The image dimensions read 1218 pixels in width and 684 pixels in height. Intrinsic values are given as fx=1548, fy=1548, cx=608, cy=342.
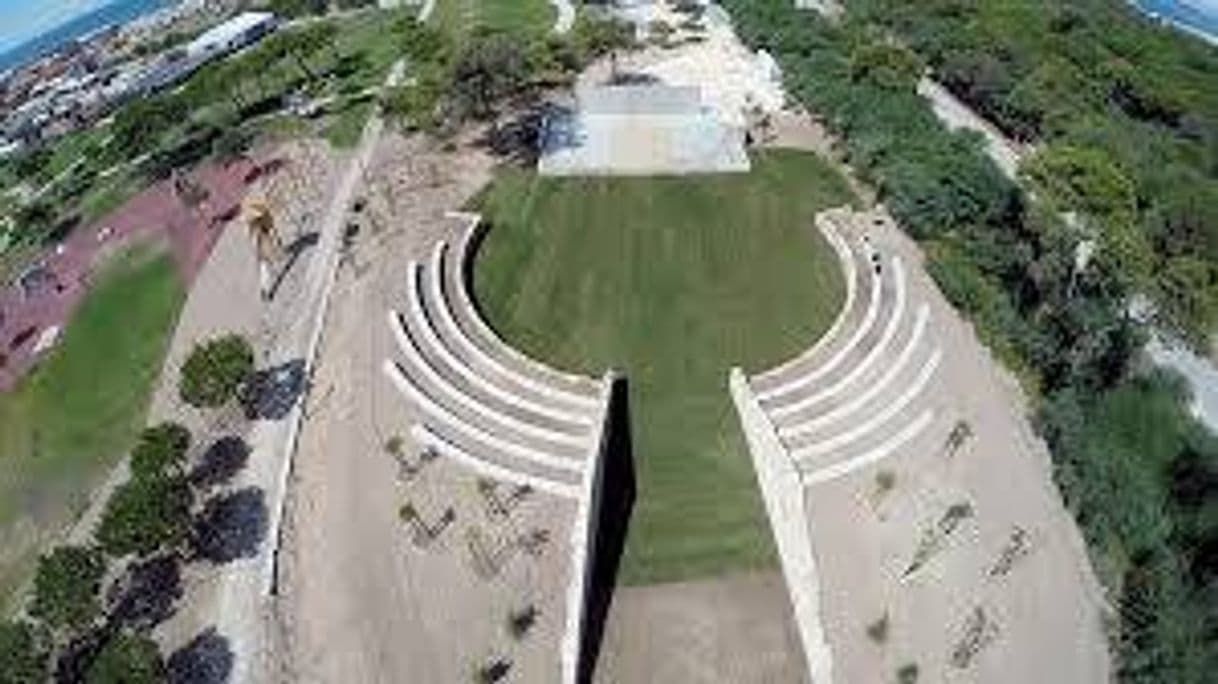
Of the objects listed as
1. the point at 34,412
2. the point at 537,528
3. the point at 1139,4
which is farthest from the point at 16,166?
the point at 1139,4

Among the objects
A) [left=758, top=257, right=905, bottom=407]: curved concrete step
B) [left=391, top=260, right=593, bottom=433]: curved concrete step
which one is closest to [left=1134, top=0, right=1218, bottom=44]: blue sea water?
[left=758, top=257, right=905, bottom=407]: curved concrete step

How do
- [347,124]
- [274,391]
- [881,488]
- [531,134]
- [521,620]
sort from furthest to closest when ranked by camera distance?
1. [347,124]
2. [531,134]
3. [274,391]
4. [881,488]
5. [521,620]

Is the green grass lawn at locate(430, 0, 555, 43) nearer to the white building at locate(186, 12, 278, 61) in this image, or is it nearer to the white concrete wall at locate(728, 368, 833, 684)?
the white building at locate(186, 12, 278, 61)

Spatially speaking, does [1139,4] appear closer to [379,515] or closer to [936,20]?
[936,20]

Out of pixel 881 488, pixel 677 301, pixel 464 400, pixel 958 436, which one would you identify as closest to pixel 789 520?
pixel 881 488

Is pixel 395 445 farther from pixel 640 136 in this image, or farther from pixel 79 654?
pixel 640 136

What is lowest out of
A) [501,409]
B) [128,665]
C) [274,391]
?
[501,409]
